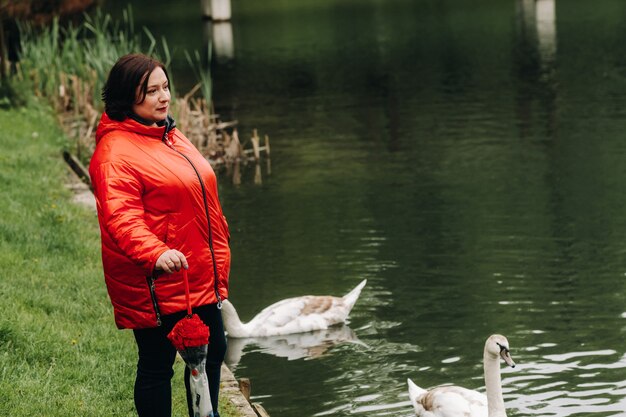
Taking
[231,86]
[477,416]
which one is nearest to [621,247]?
[477,416]

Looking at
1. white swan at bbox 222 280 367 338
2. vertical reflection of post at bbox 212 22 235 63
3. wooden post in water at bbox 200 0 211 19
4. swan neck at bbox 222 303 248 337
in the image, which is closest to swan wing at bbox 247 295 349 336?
white swan at bbox 222 280 367 338

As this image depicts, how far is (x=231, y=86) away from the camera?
30609mm

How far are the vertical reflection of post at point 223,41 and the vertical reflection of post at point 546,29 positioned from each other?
9.38 metres

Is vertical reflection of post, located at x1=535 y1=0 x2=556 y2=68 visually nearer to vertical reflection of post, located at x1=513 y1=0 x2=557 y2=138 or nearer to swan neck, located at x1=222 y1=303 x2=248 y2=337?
vertical reflection of post, located at x1=513 y1=0 x2=557 y2=138

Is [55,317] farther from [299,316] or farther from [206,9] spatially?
[206,9]

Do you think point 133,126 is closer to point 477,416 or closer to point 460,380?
point 477,416

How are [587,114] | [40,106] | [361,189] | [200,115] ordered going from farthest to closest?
[587,114] → [40,106] → [200,115] → [361,189]

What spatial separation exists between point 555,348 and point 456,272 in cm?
248

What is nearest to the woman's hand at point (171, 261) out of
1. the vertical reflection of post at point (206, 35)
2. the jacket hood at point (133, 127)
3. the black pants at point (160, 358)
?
the black pants at point (160, 358)

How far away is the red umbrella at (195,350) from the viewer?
16.3 feet

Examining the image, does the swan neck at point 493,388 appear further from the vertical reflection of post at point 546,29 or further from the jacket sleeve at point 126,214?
the vertical reflection of post at point 546,29

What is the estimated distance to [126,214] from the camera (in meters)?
5.03

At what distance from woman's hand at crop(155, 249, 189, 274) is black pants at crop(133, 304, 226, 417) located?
0.40 metres

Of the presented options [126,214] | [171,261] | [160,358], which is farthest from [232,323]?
[171,261]
